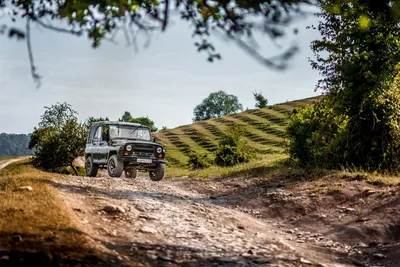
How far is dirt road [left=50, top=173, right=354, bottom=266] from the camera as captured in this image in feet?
19.5

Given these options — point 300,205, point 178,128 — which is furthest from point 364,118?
point 178,128

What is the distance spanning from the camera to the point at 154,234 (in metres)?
7.05

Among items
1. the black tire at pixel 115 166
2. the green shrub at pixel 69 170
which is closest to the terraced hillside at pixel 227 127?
the green shrub at pixel 69 170

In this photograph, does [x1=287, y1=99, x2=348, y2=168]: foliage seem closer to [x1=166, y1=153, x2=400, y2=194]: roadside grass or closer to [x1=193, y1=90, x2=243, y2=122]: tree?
[x1=166, y1=153, x2=400, y2=194]: roadside grass

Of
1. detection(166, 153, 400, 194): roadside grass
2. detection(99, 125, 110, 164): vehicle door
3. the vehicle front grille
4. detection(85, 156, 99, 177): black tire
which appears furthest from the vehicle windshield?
detection(166, 153, 400, 194): roadside grass

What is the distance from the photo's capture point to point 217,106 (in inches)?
4911

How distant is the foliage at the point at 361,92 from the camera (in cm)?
1517

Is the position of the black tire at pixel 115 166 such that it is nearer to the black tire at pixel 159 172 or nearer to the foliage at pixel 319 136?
the black tire at pixel 159 172

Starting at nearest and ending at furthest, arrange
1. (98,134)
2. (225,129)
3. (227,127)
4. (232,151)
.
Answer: (98,134) < (232,151) < (225,129) < (227,127)

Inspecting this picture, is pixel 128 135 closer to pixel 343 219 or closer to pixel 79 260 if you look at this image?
pixel 343 219

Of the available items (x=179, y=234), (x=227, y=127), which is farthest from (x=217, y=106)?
(x=179, y=234)

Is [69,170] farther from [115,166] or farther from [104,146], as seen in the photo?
[115,166]

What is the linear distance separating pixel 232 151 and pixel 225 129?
2369 cm

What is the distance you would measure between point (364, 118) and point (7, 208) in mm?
12583
